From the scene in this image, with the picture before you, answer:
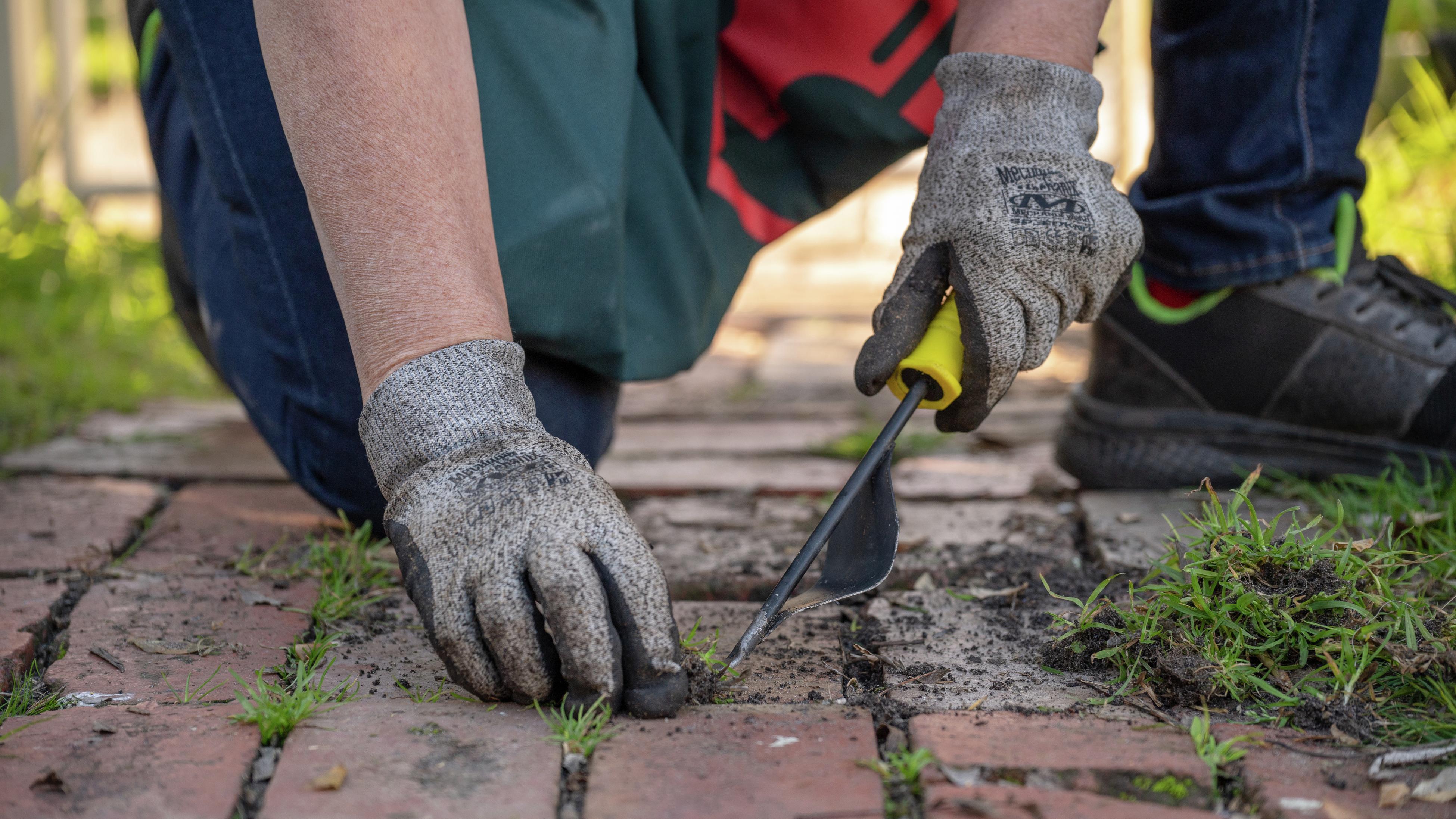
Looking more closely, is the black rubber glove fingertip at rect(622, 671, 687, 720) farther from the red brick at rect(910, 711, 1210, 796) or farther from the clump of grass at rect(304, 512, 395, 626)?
the clump of grass at rect(304, 512, 395, 626)

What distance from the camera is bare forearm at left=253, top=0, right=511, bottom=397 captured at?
115cm

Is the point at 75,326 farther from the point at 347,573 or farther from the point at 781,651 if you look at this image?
the point at 781,651

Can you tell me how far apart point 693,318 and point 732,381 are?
4.13 feet

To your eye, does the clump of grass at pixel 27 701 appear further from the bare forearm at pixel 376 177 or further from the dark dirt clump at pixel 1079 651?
the dark dirt clump at pixel 1079 651

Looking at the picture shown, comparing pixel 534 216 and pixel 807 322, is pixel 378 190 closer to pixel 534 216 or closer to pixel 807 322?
pixel 534 216

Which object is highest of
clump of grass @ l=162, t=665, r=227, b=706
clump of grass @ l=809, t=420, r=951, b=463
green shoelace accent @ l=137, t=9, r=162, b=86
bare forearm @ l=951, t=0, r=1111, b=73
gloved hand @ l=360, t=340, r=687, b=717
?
green shoelace accent @ l=137, t=9, r=162, b=86

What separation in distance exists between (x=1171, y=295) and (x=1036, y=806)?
45.9 inches

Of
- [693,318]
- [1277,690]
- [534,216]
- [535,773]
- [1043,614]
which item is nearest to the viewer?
[535,773]

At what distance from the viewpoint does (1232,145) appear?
1.69 metres

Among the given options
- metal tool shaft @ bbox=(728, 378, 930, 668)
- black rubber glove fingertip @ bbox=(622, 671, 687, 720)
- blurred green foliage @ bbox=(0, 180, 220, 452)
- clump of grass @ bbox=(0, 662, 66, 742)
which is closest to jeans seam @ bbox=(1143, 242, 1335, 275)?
metal tool shaft @ bbox=(728, 378, 930, 668)

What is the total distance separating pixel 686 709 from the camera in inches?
41.8

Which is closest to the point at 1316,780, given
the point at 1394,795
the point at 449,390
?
the point at 1394,795

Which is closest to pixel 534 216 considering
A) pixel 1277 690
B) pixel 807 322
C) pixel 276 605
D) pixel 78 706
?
pixel 276 605

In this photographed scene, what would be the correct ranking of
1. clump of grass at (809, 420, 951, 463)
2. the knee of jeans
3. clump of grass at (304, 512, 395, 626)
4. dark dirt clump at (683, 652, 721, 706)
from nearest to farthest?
dark dirt clump at (683, 652, 721, 706) < clump of grass at (304, 512, 395, 626) < the knee of jeans < clump of grass at (809, 420, 951, 463)
